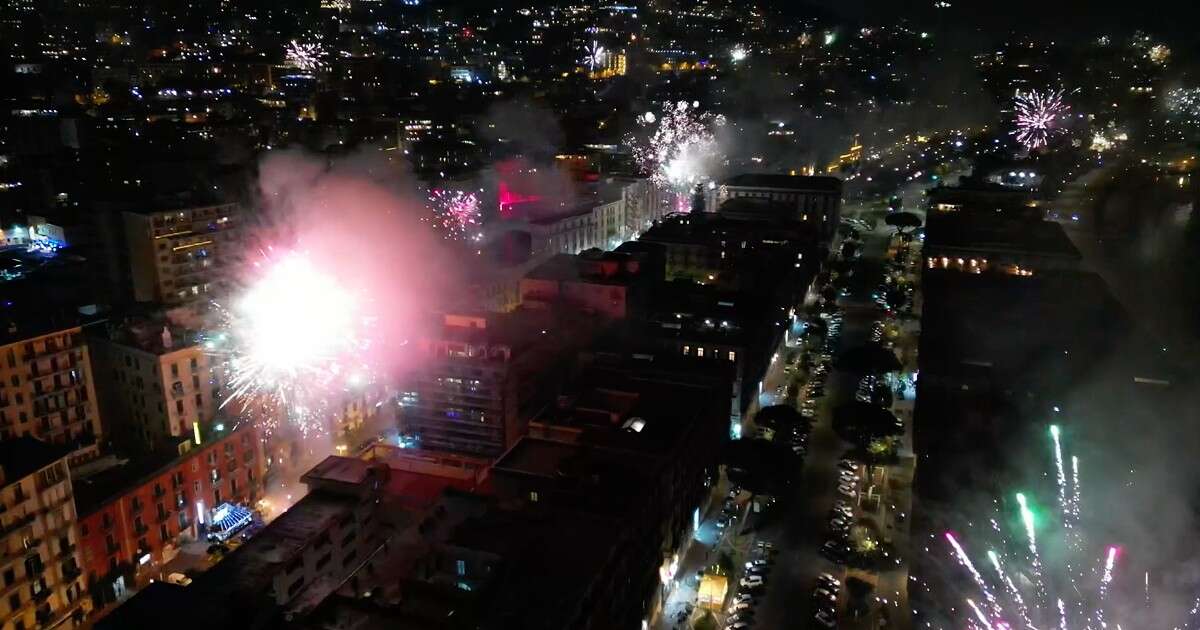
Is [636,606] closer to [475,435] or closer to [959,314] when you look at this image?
[475,435]

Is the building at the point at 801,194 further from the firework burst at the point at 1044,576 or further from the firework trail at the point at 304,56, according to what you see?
the firework burst at the point at 1044,576

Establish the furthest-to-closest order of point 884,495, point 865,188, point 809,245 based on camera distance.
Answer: point 865,188, point 809,245, point 884,495

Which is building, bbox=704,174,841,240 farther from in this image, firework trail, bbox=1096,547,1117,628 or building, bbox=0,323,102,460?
building, bbox=0,323,102,460

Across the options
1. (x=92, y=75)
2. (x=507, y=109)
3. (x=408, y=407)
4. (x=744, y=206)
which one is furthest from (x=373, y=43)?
(x=408, y=407)

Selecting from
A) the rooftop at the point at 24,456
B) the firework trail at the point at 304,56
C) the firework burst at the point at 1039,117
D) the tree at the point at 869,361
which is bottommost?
the tree at the point at 869,361

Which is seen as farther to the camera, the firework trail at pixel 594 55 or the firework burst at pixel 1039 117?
the firework trail at pixel 594 55

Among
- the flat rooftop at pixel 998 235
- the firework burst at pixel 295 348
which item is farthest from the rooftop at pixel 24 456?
the flat rooftop at pixel 998 235

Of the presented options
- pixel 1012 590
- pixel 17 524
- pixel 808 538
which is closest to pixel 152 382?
pixel 17 524
